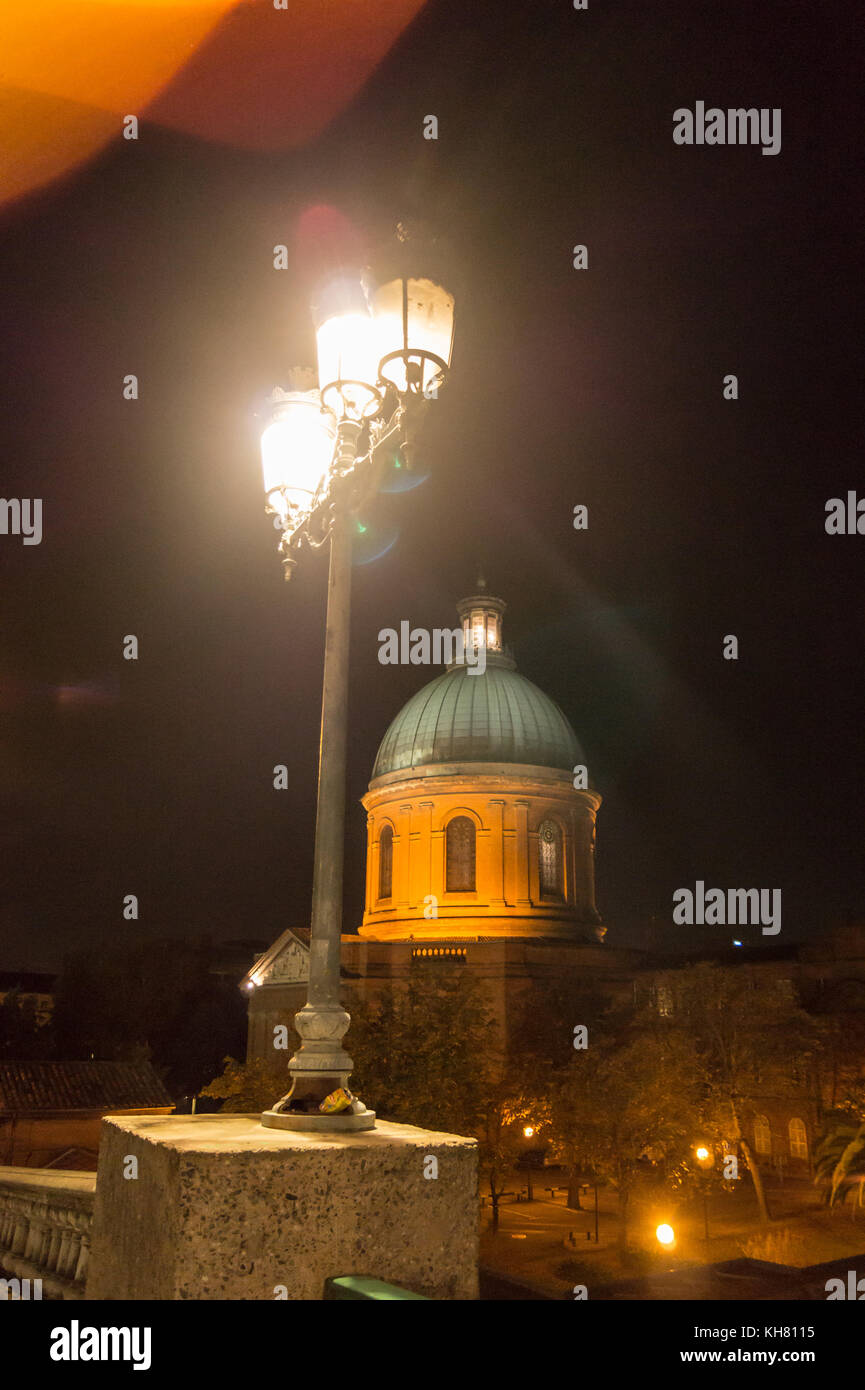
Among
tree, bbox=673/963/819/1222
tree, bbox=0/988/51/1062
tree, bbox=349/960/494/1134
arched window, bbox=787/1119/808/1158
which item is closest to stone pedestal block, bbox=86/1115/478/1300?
tree, bbox=349/960/494/1134

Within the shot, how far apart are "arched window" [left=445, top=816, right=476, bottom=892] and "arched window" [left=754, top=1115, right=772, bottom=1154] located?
14.5m

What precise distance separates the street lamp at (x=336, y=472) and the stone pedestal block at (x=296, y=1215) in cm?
72

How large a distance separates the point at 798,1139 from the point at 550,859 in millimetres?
14705

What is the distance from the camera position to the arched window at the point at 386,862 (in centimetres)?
4806

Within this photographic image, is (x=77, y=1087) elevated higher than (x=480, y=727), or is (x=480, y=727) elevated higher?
(x=480, y=727)

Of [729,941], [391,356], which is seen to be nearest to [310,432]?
[391,356]

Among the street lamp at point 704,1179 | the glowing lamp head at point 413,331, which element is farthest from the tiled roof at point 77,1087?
the glowing lamp head at point 413,331

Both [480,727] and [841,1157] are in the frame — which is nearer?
[841,1157]

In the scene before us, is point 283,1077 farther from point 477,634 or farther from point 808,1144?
point 477,634

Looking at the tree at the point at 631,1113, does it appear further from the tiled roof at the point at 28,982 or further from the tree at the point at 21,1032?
the tiled roof at the point at 28,982

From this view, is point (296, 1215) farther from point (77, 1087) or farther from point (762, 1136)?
point (762, 1136)

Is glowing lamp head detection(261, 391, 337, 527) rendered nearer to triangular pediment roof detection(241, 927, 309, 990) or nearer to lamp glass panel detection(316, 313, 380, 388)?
lamp glass panel detection(316, 313, 380, 388)

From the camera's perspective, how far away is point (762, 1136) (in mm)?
40062

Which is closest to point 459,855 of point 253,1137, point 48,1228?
point 48,1228
